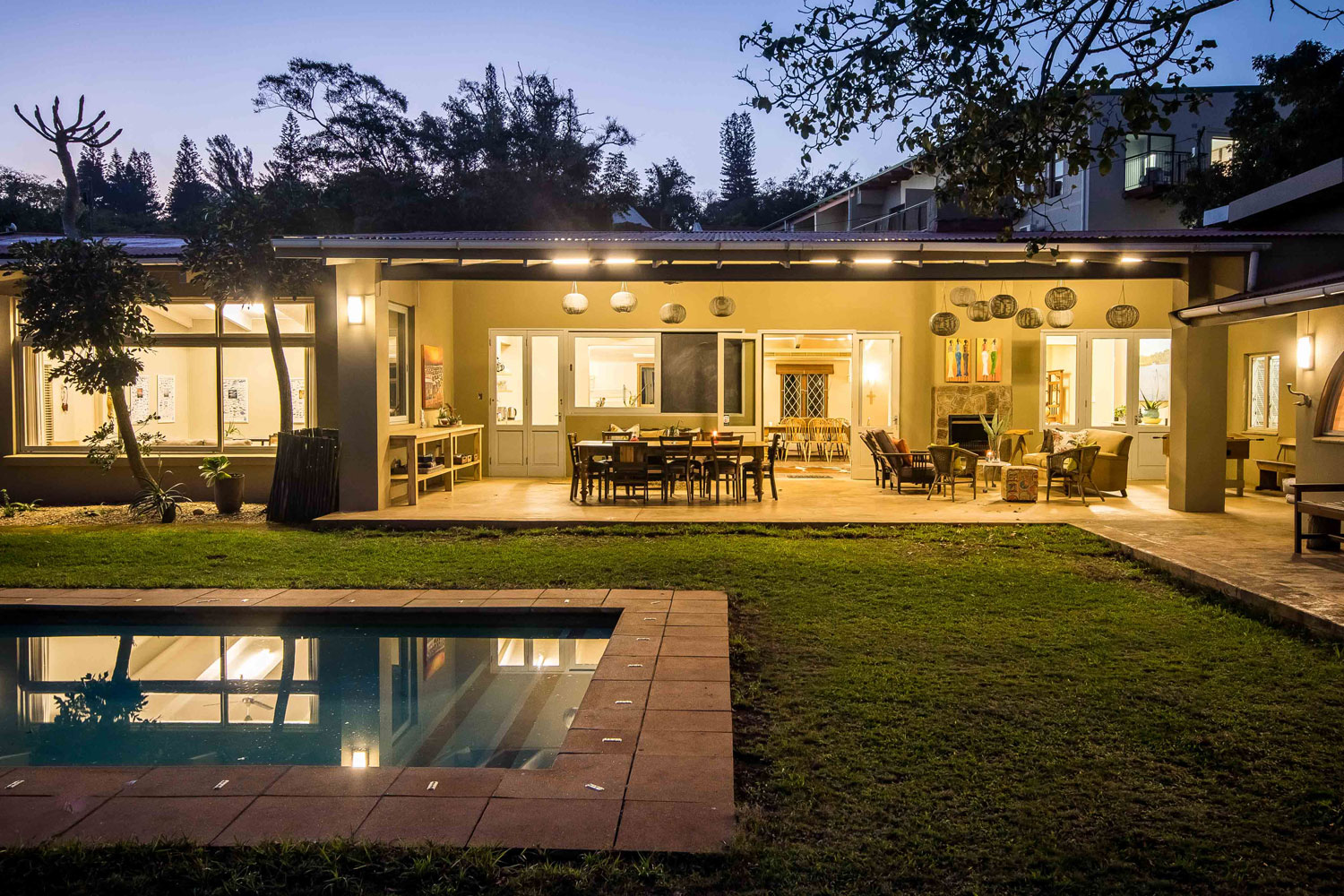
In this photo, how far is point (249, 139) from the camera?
33.8 m

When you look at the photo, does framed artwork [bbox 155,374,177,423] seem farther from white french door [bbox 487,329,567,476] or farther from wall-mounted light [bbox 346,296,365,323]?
white french door [bbox 487,329,567,476]

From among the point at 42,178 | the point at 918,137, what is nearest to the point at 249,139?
the point at 42,178

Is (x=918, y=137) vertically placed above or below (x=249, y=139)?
below

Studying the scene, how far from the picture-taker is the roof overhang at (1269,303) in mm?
7418

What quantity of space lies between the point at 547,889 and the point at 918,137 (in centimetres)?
364

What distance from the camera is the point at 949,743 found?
3.45 m

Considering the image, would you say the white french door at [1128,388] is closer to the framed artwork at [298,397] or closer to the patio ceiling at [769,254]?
the patio ceiling at [769,254]

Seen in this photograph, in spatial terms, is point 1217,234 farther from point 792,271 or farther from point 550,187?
point 550,187

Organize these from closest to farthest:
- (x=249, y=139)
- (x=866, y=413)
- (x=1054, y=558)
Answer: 1. (x=1054, y=558)
2. (x=866, y=413)
3. (x=249, y=139)

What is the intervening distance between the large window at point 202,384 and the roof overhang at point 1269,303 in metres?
Answer: 9.49

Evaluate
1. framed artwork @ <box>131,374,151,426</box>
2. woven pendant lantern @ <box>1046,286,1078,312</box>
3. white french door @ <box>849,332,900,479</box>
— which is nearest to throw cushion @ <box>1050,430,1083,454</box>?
woven pendant lantern @ <box>1046,286,1078,312</box>

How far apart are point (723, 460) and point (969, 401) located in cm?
464

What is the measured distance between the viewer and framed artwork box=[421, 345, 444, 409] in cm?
1173

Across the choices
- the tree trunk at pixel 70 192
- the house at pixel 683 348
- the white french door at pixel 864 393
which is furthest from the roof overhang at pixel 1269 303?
the tree trunk at pixel 70 192
